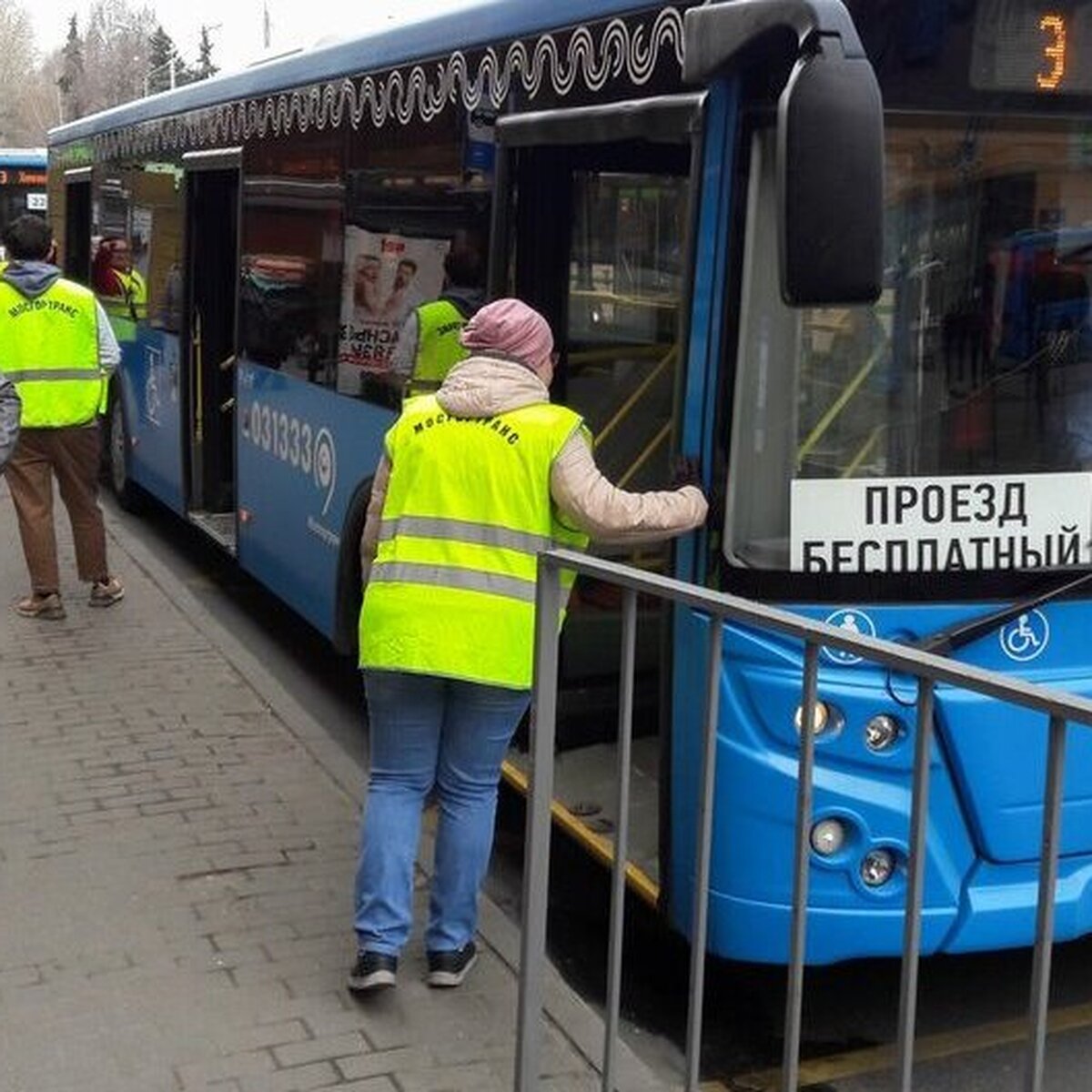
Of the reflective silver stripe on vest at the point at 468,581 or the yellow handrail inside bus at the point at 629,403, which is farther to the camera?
the yellow handrail inside bus at the point at 629,403

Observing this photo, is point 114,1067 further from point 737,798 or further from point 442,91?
point 442,91

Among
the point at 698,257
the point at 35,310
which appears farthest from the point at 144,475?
the point at 698,257

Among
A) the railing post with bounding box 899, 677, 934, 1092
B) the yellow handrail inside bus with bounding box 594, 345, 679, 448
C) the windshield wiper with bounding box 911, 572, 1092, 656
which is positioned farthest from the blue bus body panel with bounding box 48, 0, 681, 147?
the railing post with bounding box 899, 677, 934, 1092

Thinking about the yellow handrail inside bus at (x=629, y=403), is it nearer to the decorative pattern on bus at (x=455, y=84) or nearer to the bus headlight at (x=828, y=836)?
the decorative pattern on bus at (x=455, y=84)

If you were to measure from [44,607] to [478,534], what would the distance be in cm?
458

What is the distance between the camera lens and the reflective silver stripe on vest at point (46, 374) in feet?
25.0

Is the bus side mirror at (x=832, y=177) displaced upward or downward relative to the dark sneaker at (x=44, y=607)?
upward

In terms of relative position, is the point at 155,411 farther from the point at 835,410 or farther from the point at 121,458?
the point at 835,410

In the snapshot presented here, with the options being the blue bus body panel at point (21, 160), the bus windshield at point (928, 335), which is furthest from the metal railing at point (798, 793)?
the blue bus body panel at point (21, 160)

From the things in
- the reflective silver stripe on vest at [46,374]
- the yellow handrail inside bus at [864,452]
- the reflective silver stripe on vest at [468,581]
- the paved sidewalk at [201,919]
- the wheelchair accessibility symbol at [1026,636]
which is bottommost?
the paved sidewalk at [201,919]

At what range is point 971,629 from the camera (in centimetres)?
373

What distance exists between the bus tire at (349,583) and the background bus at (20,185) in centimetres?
1607

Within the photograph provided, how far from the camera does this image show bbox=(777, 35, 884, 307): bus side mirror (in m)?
3.15

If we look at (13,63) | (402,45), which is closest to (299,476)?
(402,45)
